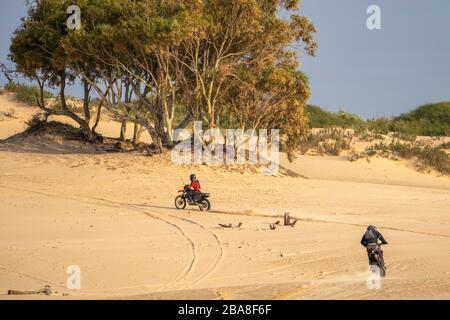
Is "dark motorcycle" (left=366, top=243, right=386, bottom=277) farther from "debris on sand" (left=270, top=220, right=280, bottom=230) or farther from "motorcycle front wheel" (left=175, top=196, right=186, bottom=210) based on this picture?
"motorcycle front wheel" (left=175, top=196, right=186, bottom=210)

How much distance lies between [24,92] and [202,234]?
39849 millimetres

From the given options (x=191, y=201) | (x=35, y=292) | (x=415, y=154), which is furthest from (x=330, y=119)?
(x=35, y=292)

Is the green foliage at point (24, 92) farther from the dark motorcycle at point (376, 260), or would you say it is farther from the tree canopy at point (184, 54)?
the dark motorcycle at point (376, 260)

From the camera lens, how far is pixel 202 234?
15.5 meters

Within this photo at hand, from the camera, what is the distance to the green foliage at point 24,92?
5112 cm

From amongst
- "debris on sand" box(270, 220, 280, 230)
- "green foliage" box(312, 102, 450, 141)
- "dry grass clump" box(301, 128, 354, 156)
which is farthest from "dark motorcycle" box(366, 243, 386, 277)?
"green foliage" box(312, 102, 450, 141)

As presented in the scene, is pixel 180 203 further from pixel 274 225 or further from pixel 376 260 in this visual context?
pixel 376 260

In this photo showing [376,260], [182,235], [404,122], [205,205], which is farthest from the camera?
[404,122]

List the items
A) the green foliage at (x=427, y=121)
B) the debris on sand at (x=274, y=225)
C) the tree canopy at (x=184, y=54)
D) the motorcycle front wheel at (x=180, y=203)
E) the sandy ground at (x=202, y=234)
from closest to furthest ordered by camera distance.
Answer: the sandy ground at (x=202, y=234) < the debris on sand at (x=274, y=225) < the motorcycle front wheel at (x=180, y=203) < the tree canopy at (x=184, y=54) < the green foliage at (x=427, y=121)

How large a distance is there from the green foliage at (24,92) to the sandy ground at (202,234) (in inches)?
867

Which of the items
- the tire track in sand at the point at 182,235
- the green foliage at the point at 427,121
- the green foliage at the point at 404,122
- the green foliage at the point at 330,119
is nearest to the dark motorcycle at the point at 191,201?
the tire track in sand at the point at 182,235

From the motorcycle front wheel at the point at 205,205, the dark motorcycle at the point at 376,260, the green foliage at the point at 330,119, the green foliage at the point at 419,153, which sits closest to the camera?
the dark motorcycle at the point at 376,260

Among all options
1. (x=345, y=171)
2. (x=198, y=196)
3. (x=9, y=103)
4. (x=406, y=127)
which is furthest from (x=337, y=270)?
(x=9, y=103)

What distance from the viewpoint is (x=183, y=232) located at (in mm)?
15672
